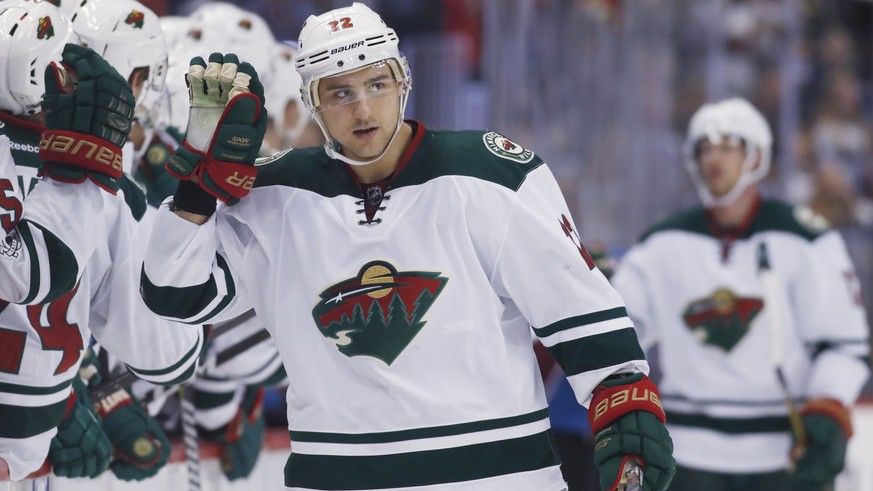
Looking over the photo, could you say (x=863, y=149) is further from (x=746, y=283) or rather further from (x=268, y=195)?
(x=268, y=195)

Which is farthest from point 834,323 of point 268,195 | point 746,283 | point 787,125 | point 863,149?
point 863,149

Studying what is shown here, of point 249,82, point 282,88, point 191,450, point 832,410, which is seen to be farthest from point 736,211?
point 249,82

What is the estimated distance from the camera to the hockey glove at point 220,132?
2078mm

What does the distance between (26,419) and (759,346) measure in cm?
242

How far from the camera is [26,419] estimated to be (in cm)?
257

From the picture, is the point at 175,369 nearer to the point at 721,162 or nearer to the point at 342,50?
the point at 342,50

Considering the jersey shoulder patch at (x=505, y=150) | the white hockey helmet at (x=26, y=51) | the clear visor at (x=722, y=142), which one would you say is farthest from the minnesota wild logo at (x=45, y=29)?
the clear visor at (x=722, y=142)

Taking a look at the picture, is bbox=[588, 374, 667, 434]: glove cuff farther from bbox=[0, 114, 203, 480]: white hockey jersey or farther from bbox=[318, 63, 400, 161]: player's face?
bbox=[0, 114, 203, 480]: white hockey jersey

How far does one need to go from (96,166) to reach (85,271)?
344 mm

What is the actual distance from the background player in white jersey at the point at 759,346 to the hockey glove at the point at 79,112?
2385 millimetres

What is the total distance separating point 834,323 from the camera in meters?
4.07

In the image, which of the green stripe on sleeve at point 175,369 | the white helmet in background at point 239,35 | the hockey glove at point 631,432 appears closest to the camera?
the hockey glove at point 631,432

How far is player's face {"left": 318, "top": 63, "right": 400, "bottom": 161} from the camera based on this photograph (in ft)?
7.21

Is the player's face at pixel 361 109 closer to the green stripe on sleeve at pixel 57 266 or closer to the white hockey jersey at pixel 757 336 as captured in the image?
the green stripe on sleeve at pixel 57 266
